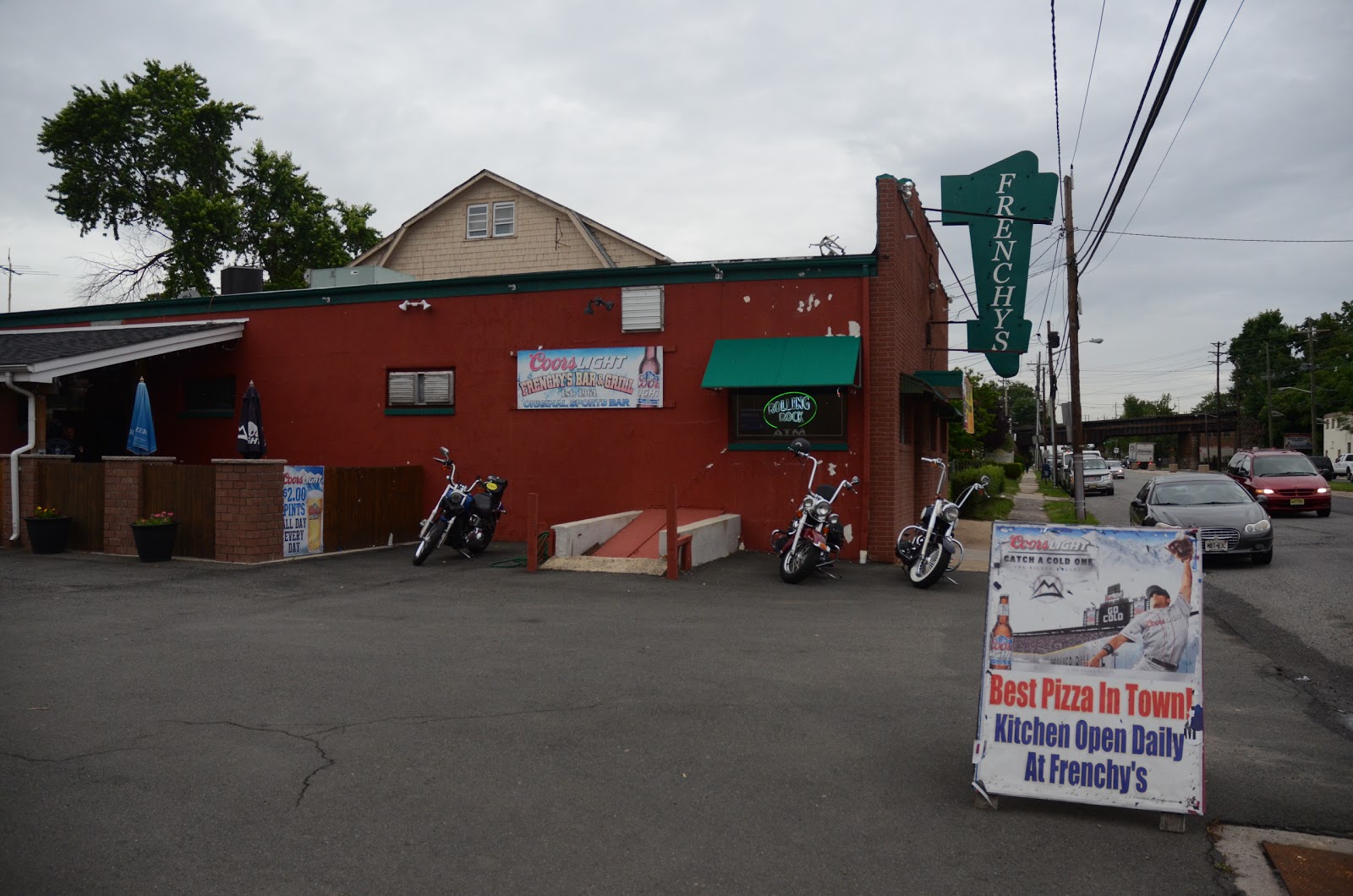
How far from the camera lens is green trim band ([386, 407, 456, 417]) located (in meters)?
17.1

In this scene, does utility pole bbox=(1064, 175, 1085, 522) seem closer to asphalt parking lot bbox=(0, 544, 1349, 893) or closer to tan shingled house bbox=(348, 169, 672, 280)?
tan shingled house bbox=(348, 169, 672, 280)

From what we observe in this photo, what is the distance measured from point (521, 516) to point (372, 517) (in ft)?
7.93

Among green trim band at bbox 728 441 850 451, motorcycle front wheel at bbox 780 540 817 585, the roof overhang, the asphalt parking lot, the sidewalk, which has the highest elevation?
the roof overhang

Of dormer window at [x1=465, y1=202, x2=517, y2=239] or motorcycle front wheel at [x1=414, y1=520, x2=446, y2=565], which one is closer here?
motorcycle front wheel at [x1=414, y1=520, x2=446, y2=565]

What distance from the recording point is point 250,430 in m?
14.3

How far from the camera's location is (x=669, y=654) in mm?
7918

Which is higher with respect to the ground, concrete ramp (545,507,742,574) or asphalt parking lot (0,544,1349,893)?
concrete ramp (545,507,742,574)

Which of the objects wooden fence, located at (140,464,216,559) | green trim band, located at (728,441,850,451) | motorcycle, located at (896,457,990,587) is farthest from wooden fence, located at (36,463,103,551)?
motorcycle, located at (896,457,990,587)

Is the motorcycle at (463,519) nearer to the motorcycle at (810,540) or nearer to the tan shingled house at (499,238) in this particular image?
the motorcycle at (810,540)

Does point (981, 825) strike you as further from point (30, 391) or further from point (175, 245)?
point (175, 245)

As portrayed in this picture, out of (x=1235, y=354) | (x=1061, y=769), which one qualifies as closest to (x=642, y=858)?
(x=1061, y=769)

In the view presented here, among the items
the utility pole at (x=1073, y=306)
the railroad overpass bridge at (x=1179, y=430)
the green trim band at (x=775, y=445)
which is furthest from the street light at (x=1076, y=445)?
the railroad overpass bridge at (x=1179, y=430)

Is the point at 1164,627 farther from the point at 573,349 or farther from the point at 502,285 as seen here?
the point at 502,285

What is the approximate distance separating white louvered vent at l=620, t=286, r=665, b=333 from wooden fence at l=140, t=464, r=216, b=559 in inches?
256
